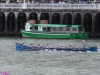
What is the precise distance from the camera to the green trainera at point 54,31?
320 ft

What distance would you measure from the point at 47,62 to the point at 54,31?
1228 inches

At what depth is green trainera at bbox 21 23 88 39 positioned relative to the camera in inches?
3841

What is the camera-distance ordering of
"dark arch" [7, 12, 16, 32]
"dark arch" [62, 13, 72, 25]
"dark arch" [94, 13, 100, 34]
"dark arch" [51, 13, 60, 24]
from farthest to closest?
"dark arch" [51, 13, 60, 24] → "dark arch" [62, 13, 72, 25] → "dark arch" [7, 12, 16, 32] → "dark arch" [94, 13, 100, 34]

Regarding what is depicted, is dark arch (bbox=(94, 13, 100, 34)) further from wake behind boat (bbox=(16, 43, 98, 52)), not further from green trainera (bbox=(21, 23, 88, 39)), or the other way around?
wake behind boat (bbox=(16, 43, 98, 52))

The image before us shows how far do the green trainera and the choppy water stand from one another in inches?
558

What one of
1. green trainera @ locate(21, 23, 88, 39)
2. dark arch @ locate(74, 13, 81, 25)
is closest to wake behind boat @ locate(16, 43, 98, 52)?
green trainera @ locate(21, 23, 88, 39)

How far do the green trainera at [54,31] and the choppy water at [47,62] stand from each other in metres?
14.2

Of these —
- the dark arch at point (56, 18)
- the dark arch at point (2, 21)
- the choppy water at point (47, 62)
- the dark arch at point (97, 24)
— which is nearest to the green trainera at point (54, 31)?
the dark arch at point (97, 24)

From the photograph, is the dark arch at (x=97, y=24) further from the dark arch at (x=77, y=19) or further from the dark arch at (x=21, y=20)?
the dark arch at (x=21, y=20)

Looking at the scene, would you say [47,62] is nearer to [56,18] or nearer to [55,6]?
[55,6]

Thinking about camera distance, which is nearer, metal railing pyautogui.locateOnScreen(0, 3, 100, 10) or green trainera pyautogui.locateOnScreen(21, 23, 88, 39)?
green trainera pyautogui.locateOnScreen(21, 23, 88, 39)

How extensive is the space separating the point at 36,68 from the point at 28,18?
40.6 metres

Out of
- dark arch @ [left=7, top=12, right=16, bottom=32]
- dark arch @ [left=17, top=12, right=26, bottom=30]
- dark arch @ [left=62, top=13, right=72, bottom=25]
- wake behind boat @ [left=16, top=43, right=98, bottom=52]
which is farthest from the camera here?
dark arch @ [left=62, top=13, right=72, bottom=25]

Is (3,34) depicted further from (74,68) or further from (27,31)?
(74,68)
